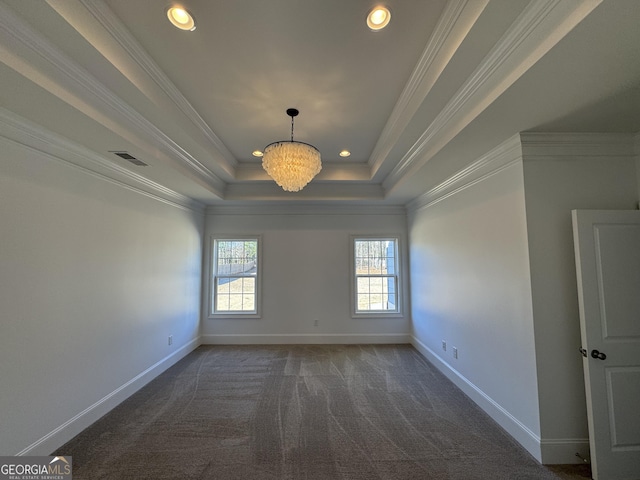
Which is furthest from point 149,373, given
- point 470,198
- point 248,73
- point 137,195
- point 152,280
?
point 470,198

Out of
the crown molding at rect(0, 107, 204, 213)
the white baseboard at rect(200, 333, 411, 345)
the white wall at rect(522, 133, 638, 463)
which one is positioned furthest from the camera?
the white baseboard at rect(200, 333, 411, 345)

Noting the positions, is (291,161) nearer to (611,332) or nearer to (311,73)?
(311,73)

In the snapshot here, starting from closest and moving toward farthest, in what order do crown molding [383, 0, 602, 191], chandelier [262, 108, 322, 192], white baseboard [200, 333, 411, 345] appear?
crown molding [383, 0, 602, 191] → chandelier [262, 108, 322, 192] → white baseboard [200, 333, 411, 345]

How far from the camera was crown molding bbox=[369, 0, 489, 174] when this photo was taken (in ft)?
4.73

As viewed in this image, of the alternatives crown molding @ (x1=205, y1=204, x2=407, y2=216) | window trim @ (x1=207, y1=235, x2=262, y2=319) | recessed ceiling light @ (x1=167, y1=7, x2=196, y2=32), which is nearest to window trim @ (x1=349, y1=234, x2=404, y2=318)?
crown molding @ (x1=205, y1=204, x2=407, y2=216)

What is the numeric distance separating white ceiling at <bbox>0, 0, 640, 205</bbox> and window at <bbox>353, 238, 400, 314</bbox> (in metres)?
2.54

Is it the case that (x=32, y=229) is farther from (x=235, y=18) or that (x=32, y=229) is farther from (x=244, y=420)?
(x=244, y=420)

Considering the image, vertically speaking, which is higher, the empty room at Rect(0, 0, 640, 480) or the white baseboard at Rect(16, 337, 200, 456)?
the empty room at Rect(0, 0, 640, 480)

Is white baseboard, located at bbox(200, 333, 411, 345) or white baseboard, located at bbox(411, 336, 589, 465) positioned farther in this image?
white baseboard, located at bbox(200, 333, 411, 345)

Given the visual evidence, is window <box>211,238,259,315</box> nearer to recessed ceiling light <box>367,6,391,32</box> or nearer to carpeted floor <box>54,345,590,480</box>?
carpeted floor <box>54,345,590,480</box>

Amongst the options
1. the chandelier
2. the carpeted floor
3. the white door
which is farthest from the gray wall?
the chandelier

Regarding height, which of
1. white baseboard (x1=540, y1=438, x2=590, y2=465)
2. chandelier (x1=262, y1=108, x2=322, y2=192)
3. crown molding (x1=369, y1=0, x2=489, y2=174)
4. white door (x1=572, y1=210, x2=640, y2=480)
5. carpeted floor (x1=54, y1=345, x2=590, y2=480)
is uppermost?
crown molding (x1=369, y1=0, x2=489, y2=174)

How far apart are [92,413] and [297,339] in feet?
9.98

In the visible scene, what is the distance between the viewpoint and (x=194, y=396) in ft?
10.3
